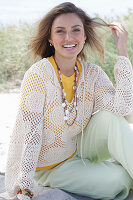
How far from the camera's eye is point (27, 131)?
2086 millimetres

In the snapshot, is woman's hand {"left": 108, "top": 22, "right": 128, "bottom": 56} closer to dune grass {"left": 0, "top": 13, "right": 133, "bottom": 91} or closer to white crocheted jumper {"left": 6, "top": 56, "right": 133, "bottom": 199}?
white crocheted jumper {"left": 6, "top": 56, "right": 133, "bottom": 199}

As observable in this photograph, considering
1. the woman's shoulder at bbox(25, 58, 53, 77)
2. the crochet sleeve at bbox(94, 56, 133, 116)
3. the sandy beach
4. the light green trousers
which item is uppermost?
the woman's shoulder at bbox(25, 58, 53, 77)

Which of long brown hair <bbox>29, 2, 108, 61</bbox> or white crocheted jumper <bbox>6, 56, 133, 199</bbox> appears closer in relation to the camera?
white crocheted jumper <bbox>6, 56, 133, 199</bbox>

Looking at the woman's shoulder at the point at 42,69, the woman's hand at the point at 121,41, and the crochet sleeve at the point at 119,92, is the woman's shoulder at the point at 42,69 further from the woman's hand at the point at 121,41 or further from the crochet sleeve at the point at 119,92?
the woman's hand at the point at 121,41

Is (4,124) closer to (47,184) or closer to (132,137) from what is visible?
(47,184)

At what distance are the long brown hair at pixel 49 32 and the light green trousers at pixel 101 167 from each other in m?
0.54

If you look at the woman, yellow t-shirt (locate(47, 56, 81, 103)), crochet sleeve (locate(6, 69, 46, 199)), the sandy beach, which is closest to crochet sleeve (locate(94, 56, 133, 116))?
the woman

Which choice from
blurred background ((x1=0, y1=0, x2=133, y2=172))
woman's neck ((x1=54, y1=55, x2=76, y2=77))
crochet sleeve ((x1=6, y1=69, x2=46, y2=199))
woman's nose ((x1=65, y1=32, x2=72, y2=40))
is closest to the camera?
crochet sleeve ((x1=6, y1=69, x2=46, y2=199))

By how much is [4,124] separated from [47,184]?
5.80 feet

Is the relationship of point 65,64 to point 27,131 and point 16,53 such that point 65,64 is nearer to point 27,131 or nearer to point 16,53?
point 27,131

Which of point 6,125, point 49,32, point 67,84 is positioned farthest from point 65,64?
point 6,125

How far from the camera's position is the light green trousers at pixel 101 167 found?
210cm

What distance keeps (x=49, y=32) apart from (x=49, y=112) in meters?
0.57

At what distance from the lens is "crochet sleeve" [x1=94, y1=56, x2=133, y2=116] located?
7.33ft
